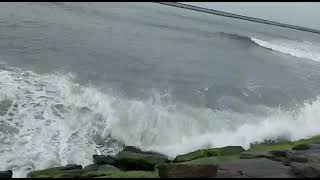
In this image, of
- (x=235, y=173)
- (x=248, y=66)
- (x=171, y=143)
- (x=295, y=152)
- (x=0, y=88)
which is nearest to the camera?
(x=235, y=173)

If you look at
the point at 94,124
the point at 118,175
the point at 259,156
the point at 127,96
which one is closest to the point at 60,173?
the point at 118,175

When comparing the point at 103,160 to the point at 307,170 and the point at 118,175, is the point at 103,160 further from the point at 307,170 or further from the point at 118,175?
the point at 307,170

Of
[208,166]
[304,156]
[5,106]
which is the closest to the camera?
[208,166]

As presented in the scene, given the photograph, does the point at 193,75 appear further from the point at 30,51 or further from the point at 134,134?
the point at 134,134

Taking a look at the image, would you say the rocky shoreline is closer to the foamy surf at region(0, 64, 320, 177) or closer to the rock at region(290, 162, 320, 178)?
the rock at region(290, 162, 320, 178)

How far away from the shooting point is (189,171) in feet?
34.1

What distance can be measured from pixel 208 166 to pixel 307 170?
255 centimetres

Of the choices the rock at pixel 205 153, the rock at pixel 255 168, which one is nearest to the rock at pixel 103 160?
the rock at pixel 205 153

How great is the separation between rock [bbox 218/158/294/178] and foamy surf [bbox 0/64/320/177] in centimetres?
534

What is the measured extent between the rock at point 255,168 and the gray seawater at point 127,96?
531 centimetres

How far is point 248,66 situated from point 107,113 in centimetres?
1925

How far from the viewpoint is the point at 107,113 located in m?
19.3

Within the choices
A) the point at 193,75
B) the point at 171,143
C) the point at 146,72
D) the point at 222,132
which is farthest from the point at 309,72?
the point at 171,143

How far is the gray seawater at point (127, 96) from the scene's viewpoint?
17062 millimetres
